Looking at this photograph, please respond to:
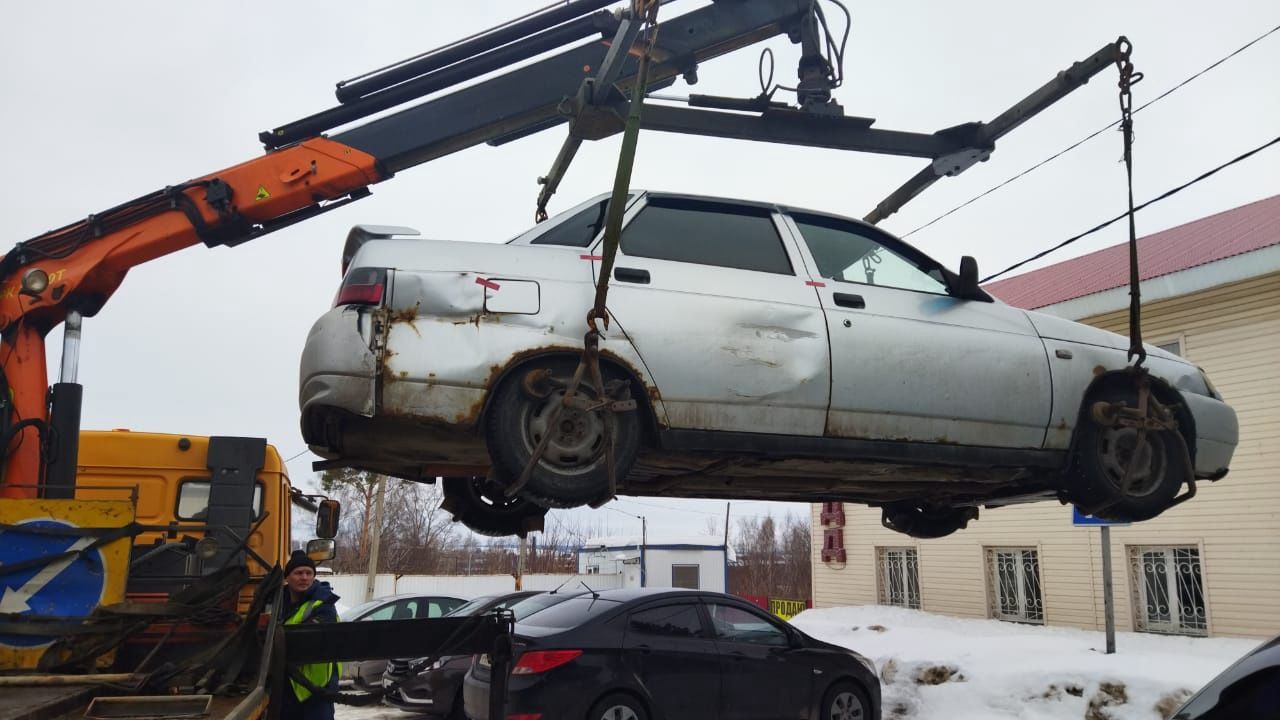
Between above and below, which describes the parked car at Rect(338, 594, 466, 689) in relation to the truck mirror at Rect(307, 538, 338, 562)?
below

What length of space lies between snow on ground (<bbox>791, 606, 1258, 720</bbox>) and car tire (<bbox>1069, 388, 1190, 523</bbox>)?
17.1 feet

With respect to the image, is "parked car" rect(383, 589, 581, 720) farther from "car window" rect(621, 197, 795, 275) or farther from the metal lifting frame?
"car window" rect(621, 197, 795, 275)

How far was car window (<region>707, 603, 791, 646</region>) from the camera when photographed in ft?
26.8

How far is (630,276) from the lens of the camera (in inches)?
159

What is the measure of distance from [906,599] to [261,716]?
15.7 m

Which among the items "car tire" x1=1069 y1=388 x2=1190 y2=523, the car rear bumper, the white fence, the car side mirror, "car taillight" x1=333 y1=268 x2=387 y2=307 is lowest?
the white fence

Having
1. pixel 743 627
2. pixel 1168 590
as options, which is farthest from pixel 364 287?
pixel 1168 590

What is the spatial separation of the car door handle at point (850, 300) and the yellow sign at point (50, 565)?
3.13 meters

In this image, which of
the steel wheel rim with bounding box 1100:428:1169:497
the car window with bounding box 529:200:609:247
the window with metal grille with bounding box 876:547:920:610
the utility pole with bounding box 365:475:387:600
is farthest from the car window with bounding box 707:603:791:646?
the utility pole with bounding box 365:475:387:600

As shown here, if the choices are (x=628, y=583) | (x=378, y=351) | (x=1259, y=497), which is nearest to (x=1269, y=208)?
(x=1259, y=497)

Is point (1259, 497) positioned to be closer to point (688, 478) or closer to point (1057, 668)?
point (1057, 668)

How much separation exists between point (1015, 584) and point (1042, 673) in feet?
19.5

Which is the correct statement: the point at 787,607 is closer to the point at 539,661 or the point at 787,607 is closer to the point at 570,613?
the point at 570,613

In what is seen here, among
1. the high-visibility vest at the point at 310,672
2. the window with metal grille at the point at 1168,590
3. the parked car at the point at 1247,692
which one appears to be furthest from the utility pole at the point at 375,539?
the parked car at the point at 1247,692
